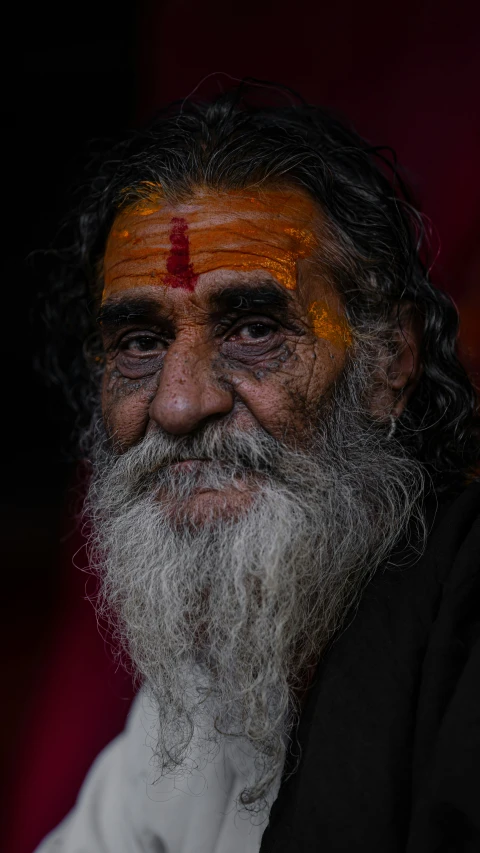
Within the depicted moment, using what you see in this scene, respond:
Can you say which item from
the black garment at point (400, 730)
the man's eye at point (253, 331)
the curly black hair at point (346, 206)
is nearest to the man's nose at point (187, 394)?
the man's eye at point (253, 331)

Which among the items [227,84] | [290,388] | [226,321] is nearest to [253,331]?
[226,321]

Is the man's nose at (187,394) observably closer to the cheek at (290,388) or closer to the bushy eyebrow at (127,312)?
the cheek at (290,388)

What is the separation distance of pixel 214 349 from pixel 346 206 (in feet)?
2.05

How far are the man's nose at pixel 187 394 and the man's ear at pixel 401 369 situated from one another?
1.65 ft

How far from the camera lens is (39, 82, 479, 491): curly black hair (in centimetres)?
206

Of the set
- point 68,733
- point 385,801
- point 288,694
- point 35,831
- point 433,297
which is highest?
point 433,297

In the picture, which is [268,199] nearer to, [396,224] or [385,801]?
[396,224]

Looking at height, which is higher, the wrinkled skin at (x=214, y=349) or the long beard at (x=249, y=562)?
the wrinkled skin at (x=214, y=349)

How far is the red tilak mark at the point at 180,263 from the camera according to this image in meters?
1.92

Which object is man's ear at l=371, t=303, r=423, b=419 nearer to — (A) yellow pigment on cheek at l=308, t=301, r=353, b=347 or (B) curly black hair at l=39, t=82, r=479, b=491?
(B) curly black hair at l=39, t=82, r=479, b=491

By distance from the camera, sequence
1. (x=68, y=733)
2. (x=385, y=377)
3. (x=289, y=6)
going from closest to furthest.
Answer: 1. (x=385, y=377)
2. (x=289, y=6)
3. (x=68, y=733)

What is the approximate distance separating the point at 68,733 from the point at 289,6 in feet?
11.2

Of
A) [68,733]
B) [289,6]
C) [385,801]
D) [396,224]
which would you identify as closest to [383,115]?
[289,6]

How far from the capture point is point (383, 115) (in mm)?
3355
